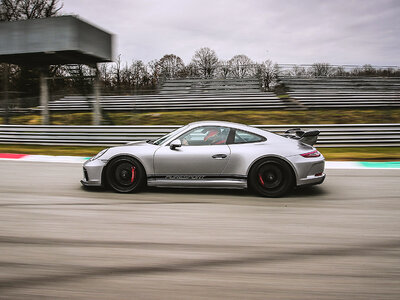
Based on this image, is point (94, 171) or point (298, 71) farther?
point (298, 71)

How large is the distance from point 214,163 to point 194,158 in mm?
295

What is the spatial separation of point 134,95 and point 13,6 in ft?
79.3

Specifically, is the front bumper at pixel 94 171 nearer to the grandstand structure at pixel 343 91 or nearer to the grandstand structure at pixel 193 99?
the grandstand structure at pixel 193 99

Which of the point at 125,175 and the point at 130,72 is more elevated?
the point at 130,72

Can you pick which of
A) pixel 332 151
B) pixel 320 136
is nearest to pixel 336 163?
pixel 332 151

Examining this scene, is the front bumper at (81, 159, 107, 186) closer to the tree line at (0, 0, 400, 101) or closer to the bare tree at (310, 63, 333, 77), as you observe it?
the tree line at (0, 0, 400, 101)

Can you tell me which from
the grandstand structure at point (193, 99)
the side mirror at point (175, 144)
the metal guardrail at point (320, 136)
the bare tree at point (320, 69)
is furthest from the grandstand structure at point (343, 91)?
the side mirror at point (175, 144)

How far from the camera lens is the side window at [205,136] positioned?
5074 mm

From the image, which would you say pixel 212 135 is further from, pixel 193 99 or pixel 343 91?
pixel 343 91

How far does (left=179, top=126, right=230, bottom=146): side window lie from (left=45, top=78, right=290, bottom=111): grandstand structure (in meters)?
12.7

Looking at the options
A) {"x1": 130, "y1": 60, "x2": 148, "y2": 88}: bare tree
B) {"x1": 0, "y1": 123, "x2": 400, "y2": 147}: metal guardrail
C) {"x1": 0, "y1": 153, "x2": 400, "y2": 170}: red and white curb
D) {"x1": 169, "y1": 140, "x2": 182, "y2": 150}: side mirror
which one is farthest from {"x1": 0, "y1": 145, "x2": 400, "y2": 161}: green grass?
{"x1": 130, "y1": 60, "x2": 148, "y2": 88}: bare tree

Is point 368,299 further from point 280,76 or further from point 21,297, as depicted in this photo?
point 280,76

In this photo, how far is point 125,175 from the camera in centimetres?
514

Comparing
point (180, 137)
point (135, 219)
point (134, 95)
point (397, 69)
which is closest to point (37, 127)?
point (134, 95)
